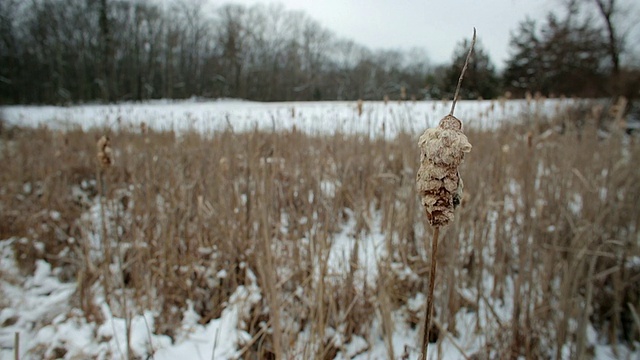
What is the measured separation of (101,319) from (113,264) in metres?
0.60

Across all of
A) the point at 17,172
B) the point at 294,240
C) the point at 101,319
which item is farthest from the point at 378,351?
the point at 17,172

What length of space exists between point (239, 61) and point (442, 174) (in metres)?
4.66

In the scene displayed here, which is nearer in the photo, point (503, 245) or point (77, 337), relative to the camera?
point (77, 337)

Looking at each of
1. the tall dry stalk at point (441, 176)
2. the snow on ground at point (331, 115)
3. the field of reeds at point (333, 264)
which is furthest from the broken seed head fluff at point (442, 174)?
the snow on ground at point (331, 115)

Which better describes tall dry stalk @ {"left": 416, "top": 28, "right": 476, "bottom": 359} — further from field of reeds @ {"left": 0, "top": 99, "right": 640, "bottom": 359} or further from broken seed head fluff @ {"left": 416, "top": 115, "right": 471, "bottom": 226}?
field of reeds @ {"left": 0, "top": 99, "right": 640, "bottom": 359}

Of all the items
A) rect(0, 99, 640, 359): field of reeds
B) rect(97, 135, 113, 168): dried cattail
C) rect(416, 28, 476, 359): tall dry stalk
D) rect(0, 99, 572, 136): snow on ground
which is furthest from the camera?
rect(0, 99, 572, 136): snow on ground

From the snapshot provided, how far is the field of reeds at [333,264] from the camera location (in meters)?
1.32

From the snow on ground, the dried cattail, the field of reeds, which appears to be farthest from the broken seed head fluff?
the snow on ground

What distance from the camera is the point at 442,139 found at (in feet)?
0.85

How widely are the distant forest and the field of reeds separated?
0.86 meters

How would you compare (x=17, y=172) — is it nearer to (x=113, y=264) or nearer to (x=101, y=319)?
(x=113, y=264)

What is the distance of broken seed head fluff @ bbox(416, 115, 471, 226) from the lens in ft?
0.83

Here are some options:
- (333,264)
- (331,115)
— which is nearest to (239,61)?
(331,115)

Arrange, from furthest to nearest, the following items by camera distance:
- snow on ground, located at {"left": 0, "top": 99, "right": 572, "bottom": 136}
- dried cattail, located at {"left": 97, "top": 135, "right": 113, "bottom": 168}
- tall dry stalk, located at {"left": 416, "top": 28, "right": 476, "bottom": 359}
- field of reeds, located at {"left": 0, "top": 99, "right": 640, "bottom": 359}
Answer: snow on ground, located at {"left": 0, "top": 99, "right": 572, "bottom": 136}, field of reeds, located at {"left": 0, "top": 99, "right": 640, "bottom": 359}, dried cattail, located at {"left": 97, "top": 135, "right": 113, "bottom": 168}, tall dry stalk, located at {"left": 416, "top": 28, "right": 476, "bottom": 359}
